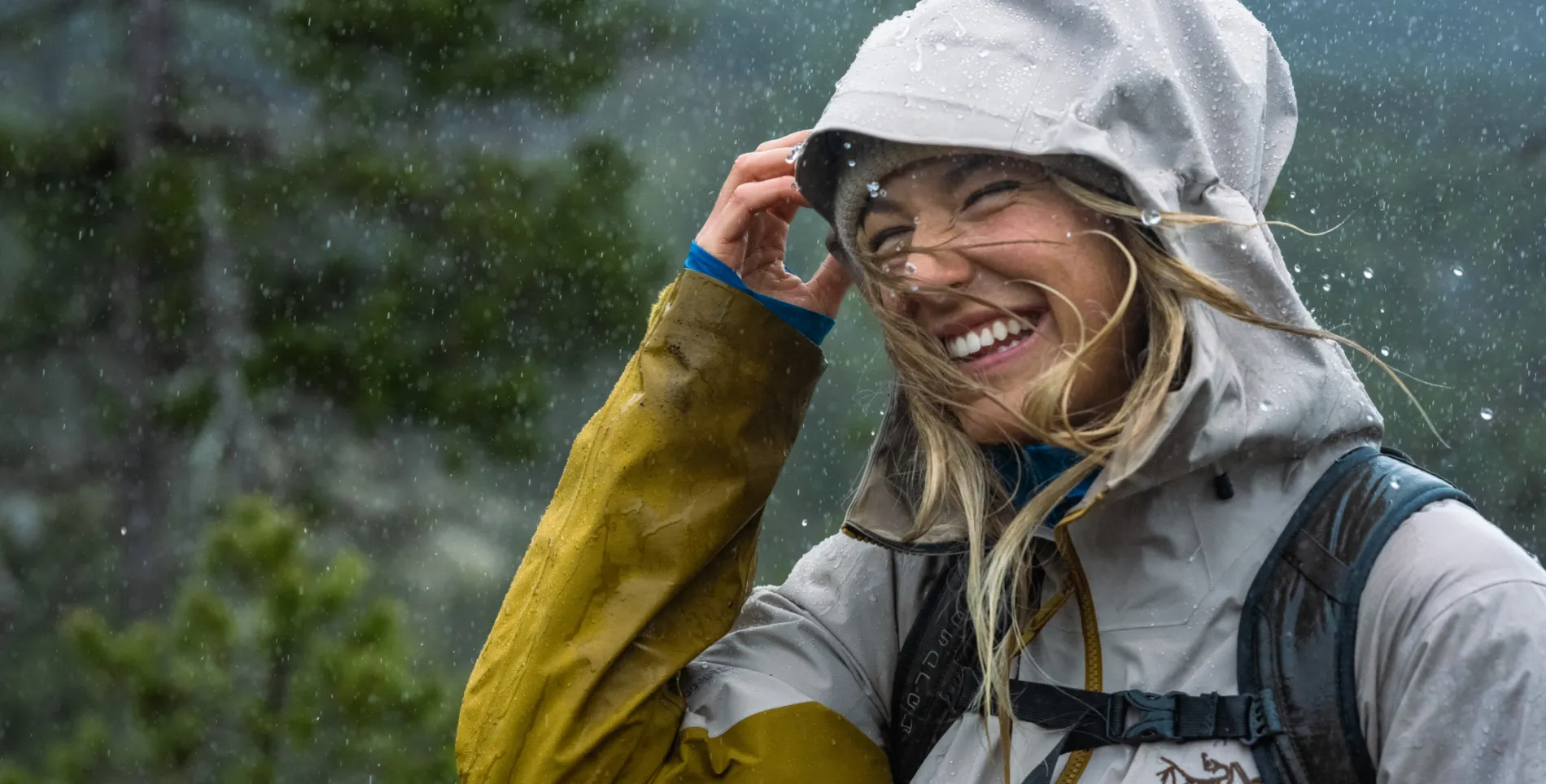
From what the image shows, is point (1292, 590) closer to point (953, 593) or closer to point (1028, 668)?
point (1028, 668)

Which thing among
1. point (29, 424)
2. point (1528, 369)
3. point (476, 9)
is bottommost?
point (1528, 369)

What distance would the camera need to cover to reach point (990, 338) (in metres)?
1.62

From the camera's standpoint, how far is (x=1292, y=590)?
1.41 metres

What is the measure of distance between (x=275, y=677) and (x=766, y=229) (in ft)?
10.8

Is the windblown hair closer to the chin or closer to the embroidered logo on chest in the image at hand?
the chin

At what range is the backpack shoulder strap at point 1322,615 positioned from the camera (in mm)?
1347

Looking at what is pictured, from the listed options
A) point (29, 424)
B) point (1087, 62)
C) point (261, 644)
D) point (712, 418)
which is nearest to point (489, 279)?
point (261, 644)

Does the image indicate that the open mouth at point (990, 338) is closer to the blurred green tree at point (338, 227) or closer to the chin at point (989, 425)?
the chin at point (989, 425)

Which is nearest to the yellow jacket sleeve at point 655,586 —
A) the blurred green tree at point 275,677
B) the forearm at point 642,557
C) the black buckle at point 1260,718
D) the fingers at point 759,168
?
the forearm at point 642,557

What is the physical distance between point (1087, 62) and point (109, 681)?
3.99 metres

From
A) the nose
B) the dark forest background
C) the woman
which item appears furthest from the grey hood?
the dark forest background

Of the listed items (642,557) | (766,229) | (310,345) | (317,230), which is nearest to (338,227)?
(317,230)

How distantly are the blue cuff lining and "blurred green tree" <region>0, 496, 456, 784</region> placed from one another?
2892mm

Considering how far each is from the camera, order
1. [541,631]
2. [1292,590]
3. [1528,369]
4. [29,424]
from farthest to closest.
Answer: [1528,369], [29,424], [541,631], [1292,590]
